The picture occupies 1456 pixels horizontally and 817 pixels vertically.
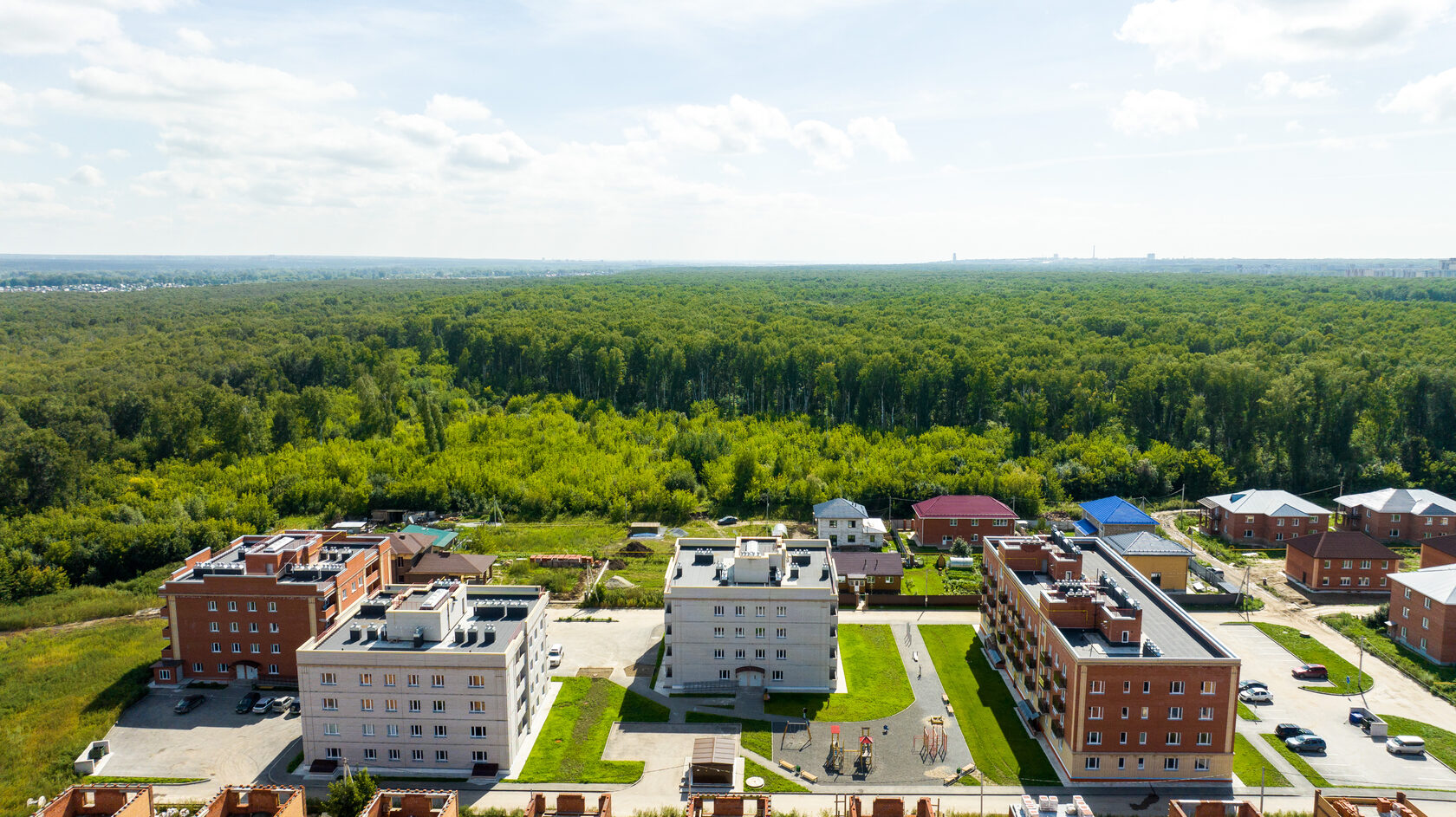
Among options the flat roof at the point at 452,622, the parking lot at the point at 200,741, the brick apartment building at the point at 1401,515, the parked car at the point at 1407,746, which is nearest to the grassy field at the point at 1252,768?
the parked car at the point at 1407,746

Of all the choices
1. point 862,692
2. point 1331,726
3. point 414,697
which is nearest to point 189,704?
point 414,697

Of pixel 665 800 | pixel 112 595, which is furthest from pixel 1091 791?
pixel 112 595

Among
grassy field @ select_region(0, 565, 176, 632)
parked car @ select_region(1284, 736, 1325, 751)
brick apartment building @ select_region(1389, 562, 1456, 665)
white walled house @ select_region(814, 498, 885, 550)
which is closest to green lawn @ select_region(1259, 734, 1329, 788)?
parked car @ select_region(1284, 736, 1325, 751)

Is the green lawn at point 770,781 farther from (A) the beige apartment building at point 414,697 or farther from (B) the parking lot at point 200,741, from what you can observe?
(B) the parking lot at point 200,741

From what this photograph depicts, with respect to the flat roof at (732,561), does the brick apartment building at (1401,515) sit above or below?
below

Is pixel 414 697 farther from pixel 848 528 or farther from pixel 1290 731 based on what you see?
pixel 1290 731
